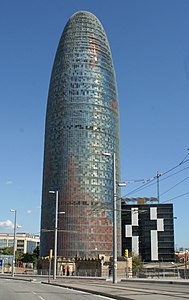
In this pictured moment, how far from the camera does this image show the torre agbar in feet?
473

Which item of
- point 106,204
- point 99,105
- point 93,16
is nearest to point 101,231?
point 106,204

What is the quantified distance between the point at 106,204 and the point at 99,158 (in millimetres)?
17097

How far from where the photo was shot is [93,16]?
177250mm

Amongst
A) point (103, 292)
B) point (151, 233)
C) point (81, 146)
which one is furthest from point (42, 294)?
point (151, 233)

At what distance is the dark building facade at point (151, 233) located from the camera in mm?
153000

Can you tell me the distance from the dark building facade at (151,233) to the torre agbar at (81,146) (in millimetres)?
Answer: 10980

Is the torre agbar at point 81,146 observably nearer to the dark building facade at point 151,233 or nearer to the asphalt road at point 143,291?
the dark building facade at point 151,233

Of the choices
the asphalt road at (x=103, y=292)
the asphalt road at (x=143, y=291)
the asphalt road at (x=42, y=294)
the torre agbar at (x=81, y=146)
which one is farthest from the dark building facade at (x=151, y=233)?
the asphalt road at (x=42, y=294)

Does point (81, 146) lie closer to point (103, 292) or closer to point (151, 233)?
point (151, 233)

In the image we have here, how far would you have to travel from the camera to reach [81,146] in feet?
492

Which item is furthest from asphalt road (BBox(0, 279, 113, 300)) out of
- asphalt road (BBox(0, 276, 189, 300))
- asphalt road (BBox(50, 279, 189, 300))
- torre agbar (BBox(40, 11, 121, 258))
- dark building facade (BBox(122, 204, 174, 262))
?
dark building facade (BBox(122, 204, 174, 262))

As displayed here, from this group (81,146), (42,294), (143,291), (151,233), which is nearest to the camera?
(143,291)

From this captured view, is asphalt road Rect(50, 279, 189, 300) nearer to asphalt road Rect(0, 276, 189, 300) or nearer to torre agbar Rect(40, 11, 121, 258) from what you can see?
asphalt road Rect(0, 276, 189, 300)

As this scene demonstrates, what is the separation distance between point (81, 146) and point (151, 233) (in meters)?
42.2
